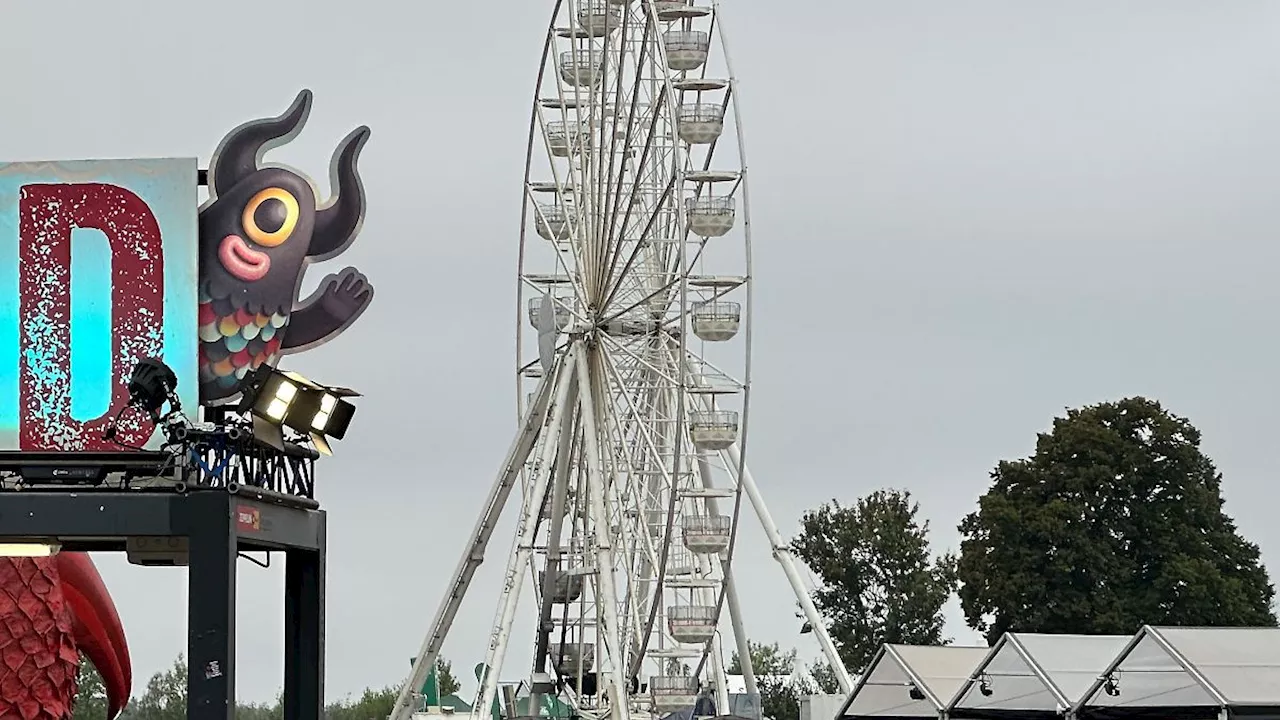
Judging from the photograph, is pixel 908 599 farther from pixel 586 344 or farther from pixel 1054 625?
pixel 586 344

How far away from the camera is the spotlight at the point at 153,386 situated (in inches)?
1022

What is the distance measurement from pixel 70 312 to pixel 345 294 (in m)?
2.89

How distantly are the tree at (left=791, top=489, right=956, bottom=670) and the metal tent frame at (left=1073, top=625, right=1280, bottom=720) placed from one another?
5945cm

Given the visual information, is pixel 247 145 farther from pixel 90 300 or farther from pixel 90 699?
pixel 90 699

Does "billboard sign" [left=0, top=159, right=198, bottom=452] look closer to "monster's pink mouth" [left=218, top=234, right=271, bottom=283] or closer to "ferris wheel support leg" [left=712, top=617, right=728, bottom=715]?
"monster's pink mouth" [left=218, top=234, right=271, bottom=283]

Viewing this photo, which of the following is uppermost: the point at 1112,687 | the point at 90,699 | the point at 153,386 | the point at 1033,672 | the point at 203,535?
the point at 90,699

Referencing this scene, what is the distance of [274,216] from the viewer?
93.7 feet

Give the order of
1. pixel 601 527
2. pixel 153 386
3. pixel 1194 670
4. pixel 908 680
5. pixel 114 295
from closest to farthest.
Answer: pixel 153 386 < pixel 114 295 < pixel 1194 670 < pixel 908 680 < pixel 601 527

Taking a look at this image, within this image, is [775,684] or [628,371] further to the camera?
[775,684]

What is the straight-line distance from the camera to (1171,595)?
8356cm

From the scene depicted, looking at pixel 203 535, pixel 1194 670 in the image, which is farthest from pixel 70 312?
pixel 1194 670

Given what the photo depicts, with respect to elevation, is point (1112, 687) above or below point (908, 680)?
below

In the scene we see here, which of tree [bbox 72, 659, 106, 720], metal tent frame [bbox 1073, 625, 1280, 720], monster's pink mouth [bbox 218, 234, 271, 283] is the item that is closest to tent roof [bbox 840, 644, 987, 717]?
metal tent frame [bbox 1073, 625, 1280, 720]

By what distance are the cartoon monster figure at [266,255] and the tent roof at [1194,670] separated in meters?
14.8
